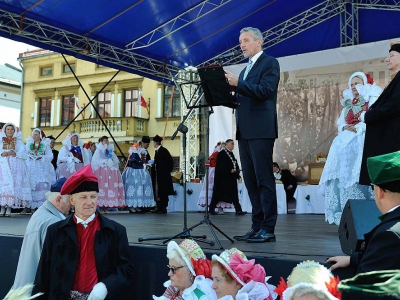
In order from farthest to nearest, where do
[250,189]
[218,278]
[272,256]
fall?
1. [250,189]
2. [272,256]
3. [218,278]

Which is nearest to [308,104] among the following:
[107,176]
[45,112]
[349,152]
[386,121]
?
[107,176]

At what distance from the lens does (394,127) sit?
11.3 feet

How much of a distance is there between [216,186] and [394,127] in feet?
23.2

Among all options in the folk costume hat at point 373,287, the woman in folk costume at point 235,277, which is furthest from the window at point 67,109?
the folk costume hat at point 373,287

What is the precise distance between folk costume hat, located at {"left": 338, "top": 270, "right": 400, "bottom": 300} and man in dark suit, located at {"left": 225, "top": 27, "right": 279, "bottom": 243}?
2.79m

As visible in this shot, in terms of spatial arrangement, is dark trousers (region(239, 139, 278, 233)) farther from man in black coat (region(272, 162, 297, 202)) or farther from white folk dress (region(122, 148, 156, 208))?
man in black coat (region(272, 162, 297, 202))

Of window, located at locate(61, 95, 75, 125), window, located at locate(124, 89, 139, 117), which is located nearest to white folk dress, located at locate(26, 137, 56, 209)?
window, located at locate(124, 89, 139, 117)

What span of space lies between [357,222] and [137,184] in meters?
8.37

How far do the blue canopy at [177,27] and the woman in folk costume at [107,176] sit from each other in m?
1.76

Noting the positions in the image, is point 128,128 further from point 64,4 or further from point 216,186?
point 64,4

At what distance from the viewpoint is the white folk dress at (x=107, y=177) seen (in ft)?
33.2

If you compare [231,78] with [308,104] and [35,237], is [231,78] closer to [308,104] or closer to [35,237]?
[35,237]

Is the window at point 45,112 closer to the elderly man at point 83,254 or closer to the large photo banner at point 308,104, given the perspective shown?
the large photo banner at point 308,104

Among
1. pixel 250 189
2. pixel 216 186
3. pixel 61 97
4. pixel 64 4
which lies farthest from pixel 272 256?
pixel 61 97
